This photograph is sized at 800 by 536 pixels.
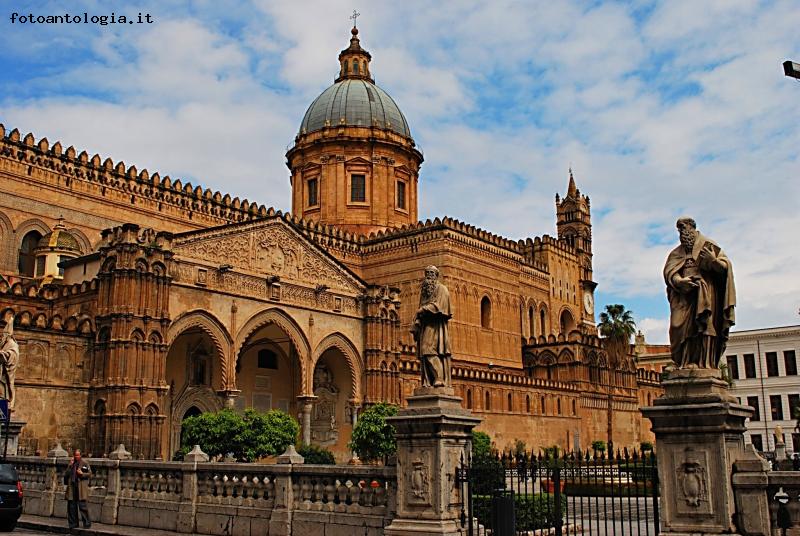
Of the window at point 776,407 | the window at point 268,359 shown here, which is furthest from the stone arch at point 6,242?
the window at point 776,407

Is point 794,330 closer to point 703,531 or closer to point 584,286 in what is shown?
point 584,286

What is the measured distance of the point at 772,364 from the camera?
6309 cm

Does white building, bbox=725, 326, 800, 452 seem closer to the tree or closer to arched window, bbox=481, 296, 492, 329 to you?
arched window, bbox=481, 296, 492, 329

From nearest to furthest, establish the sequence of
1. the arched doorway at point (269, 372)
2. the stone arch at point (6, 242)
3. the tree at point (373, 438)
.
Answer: the tree at point (373, 438) → the stone arch at point (6, 242) → the arched doorway at point (269, 372)

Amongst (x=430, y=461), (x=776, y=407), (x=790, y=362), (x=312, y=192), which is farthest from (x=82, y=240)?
(x=776, y=407)

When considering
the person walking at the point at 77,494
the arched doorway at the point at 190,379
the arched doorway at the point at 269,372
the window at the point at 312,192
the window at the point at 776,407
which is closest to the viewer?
the person walking at the point at 77,494

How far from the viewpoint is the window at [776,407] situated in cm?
6209

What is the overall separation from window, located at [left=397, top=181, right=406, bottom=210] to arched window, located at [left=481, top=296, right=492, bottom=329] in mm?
9685

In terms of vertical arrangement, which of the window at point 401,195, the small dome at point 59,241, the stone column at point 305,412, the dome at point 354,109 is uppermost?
the dome at point 354,109

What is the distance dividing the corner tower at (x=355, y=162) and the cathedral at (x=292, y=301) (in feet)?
0.42

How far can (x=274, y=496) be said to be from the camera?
537 inches

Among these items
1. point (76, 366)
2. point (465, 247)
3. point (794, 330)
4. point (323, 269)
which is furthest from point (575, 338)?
point (76, 366)

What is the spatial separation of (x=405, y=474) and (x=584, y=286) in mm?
57137

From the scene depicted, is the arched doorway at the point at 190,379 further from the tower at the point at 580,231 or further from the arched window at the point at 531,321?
the tower at the point at 580,231
